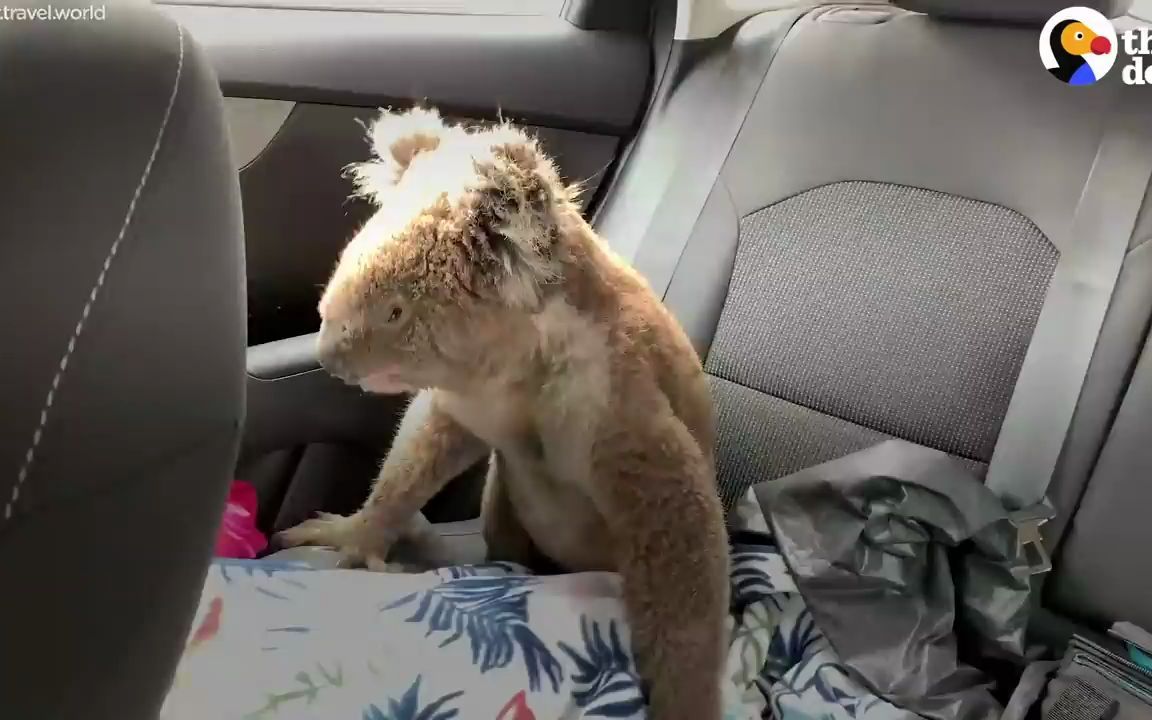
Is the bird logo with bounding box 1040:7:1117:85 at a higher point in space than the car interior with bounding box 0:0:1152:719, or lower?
higher

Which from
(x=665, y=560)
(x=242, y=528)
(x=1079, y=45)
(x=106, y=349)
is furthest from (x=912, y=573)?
(x=106, y=349)

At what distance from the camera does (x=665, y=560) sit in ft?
3.50

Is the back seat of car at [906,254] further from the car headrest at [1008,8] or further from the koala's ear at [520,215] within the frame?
the koala's ear at [520,215]

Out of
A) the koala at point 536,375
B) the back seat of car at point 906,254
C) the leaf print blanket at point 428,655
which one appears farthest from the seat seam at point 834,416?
the leaf print blanket at point 428,655

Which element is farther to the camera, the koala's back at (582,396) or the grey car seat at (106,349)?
the koala's back at (582,396)

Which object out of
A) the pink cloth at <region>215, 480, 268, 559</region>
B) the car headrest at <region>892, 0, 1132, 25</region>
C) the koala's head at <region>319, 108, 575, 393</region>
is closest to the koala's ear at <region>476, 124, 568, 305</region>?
the koala's head at <region>319, 108, 575, 393</region>

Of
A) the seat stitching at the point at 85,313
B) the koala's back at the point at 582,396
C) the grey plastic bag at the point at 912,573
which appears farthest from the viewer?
the grey plastic bag at the point at 912,573

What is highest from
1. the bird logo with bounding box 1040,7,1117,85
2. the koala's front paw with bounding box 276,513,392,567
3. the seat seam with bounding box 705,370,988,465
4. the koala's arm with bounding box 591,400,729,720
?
the bird logo with bounding box 1040,7,1117,85

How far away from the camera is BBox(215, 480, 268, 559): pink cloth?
1262 mm

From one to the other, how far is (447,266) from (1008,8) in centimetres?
92

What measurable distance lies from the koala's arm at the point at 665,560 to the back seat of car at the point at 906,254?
36cm

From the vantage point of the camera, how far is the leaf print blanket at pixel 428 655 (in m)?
0.94

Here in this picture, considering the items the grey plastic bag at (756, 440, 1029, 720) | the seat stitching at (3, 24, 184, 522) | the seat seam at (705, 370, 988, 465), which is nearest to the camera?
the seat stitching at (3, 24, 184, 522)

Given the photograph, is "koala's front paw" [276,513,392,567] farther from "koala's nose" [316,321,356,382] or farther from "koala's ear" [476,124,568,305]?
"koala's ear" [476,124,568,305]
